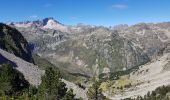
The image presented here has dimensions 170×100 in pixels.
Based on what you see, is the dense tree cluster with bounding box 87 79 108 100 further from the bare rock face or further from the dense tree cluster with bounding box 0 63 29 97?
the dense tree cluster with bounding box 0 63 29 97

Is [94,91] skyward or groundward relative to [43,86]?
groundward

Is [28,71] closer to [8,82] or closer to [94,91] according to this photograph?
[94,91]

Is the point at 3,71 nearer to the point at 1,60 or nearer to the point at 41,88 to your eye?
the point at 41,88

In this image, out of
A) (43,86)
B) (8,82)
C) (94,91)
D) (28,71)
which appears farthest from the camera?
(28,71)

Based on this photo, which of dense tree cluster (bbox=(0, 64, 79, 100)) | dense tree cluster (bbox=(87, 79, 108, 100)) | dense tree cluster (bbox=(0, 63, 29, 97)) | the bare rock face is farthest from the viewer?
the bare rock face

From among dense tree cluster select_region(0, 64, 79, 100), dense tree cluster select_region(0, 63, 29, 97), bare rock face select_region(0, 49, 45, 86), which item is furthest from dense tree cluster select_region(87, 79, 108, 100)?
dense tree cluster select_region(0, 63, 29, 97)

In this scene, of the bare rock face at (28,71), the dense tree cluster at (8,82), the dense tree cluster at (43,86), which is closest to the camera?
the dense tree cluster at (8,82)

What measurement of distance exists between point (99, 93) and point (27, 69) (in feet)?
118

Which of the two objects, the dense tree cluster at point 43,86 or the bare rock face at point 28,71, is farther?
the bare rock face at point 28,71

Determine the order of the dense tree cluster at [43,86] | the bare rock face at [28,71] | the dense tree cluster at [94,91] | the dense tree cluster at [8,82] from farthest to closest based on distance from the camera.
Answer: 1. the bare rock face at [28,71]
2. the dense tree cluster at [94,91]
3. the dense tree cluster at [43,86]
4. the dense tree cluster at [8,82]

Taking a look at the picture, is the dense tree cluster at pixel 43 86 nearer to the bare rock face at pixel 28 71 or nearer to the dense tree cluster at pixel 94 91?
the dense tree cluster at pixel 94 91

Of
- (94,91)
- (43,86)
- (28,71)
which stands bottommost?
(94,91)

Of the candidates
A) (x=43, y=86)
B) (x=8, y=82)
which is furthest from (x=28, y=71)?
(x=8, y=82)

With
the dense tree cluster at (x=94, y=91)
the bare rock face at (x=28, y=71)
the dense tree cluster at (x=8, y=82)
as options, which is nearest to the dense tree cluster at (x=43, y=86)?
the dense tree cluster at (x=8, y=82)
